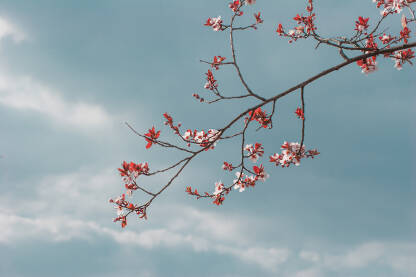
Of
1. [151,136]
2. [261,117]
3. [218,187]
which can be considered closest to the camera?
[151,136]

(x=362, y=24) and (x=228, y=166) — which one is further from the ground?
(x=362, y=24)

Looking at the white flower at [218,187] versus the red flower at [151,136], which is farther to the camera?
the white flower at [218,187]

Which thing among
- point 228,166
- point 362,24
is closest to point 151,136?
point 228,166

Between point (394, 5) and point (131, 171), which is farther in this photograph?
point (394, 5)

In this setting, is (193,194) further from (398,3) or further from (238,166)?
(398,3)

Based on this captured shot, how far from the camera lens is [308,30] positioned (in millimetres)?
7434

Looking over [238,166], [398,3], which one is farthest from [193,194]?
[398,3]

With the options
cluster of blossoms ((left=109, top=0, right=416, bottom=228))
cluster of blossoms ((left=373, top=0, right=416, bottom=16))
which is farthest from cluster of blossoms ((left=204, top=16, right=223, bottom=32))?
cluster of blossoms ((left=373, top=0, right=416, bottom=16))

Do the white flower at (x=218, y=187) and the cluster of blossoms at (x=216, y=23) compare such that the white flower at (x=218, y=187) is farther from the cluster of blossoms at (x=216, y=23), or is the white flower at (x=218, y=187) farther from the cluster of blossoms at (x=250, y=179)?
the cluster of blossoms at (x=216, y=23)

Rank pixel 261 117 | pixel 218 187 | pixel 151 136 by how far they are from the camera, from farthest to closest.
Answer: pixel 218 187 < pixel 261 117 < pixel 151 136

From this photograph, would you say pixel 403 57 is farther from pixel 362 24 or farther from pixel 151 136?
pixel 151 136

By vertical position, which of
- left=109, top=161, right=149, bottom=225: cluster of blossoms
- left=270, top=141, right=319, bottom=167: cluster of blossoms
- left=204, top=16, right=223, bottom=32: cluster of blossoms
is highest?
left=204, top=16, right=223, bottom=32: cluster of blossoms

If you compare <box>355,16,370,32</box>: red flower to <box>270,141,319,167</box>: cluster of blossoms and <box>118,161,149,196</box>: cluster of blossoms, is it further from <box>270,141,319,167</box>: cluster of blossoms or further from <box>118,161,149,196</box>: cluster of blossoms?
<box>118,161,149,196</box>: cluster of blossoms

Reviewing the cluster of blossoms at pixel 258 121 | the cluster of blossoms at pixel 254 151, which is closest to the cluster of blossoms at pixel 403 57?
the cluster of blossoms at pixel 258 121
